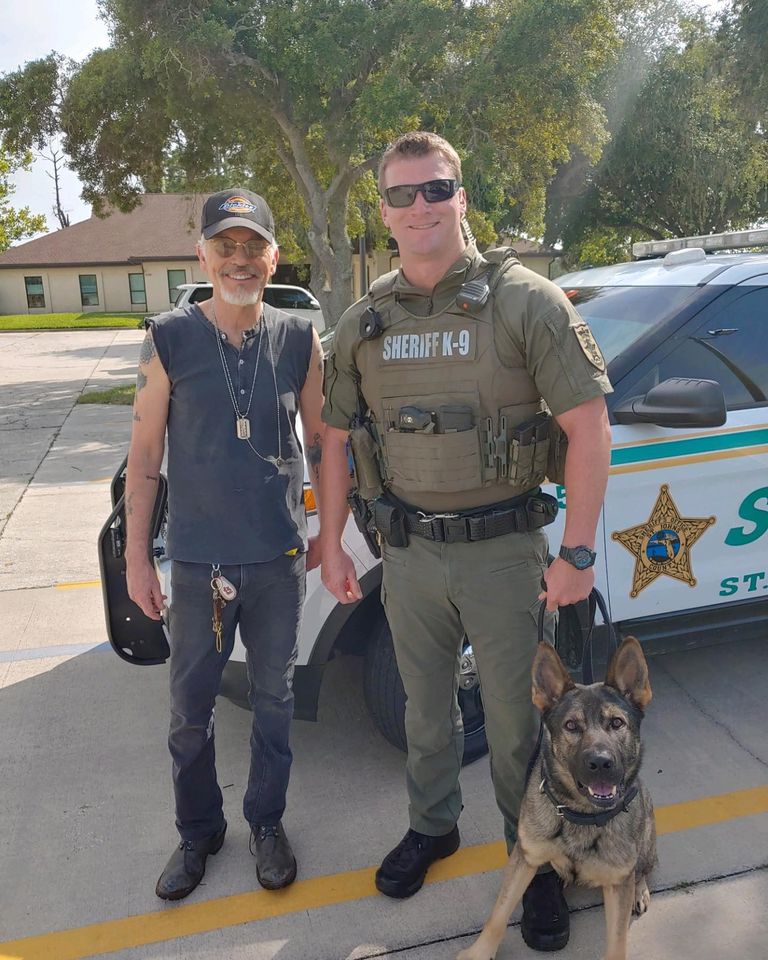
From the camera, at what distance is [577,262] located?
98.3ft

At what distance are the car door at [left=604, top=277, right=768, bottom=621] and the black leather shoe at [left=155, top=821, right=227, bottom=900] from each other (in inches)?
66.8

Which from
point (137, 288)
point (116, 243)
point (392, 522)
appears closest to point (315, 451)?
point (392, 522)

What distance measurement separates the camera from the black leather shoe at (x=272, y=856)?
8.88ft

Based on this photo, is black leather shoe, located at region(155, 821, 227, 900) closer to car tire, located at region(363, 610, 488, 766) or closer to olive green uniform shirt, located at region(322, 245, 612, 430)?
car tire, located at region(363, 610, 488, 766)

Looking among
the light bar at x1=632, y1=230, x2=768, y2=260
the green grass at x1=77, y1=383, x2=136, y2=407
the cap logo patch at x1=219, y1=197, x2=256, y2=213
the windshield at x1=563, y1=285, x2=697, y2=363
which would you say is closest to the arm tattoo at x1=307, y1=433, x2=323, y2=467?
the cap logo patch at x1=219, y1=197, x2=256, y2=213

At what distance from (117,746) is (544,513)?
2227mm

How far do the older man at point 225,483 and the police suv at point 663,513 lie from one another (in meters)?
0.34

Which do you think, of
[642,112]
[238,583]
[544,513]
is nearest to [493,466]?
[544,513]

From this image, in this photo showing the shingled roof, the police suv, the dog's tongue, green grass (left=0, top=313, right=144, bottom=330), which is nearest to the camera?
the dog's tongue

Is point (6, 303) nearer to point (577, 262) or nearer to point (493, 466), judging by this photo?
point (577, 262)

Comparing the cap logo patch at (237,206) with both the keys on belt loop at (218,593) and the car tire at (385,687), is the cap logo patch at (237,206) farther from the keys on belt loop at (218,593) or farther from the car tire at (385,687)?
the car tire at (385,687)

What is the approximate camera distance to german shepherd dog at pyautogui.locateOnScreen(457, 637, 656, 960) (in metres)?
2.21

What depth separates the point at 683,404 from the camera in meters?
2.90

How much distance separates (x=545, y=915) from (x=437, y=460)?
4.48ft
